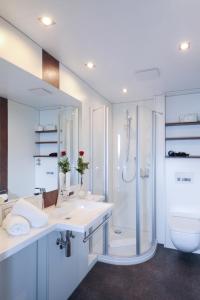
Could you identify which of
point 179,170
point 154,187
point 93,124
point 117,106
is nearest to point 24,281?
point 93,124

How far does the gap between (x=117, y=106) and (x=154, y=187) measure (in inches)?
64.9

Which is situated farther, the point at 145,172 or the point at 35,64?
the point at 145,172

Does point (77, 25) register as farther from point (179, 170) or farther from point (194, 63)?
point (179, 170)

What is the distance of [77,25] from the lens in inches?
62.7

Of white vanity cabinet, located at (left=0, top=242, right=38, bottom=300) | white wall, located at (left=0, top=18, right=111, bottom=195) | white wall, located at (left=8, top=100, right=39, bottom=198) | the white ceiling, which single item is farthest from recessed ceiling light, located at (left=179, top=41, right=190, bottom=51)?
white vanity cabinet, located at (left=0, top=242, right=38, bottom=300)

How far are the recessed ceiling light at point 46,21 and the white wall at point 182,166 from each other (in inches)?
91.7

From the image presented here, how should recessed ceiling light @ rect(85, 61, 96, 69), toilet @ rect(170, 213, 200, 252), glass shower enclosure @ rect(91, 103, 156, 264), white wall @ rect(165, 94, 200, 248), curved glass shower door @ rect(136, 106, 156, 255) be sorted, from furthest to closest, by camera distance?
curved glass shower door @ rect(136, 106, 156, 255) < white wall @ rect(165, 94, 200, 248) < glass shower enclosure @ rect(91, 103, 156, 264) < toilet @ rect(170, 213, 200, 252) < recessed ceiling light @ rect(85, 61, 96, 69)

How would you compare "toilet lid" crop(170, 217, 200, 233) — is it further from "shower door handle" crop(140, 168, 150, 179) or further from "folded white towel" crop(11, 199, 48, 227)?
"folded white towel" crop(11, 199, 48, 227)

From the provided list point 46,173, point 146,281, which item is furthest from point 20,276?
point 146,281

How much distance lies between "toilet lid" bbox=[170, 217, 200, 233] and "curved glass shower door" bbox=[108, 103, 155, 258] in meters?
0.41

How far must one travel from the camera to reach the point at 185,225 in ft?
9.12

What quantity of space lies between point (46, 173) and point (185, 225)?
1.98 metres

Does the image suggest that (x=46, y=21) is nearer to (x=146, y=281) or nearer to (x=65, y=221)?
(x=65, y=221)

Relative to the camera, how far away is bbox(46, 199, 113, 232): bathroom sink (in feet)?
5.26
